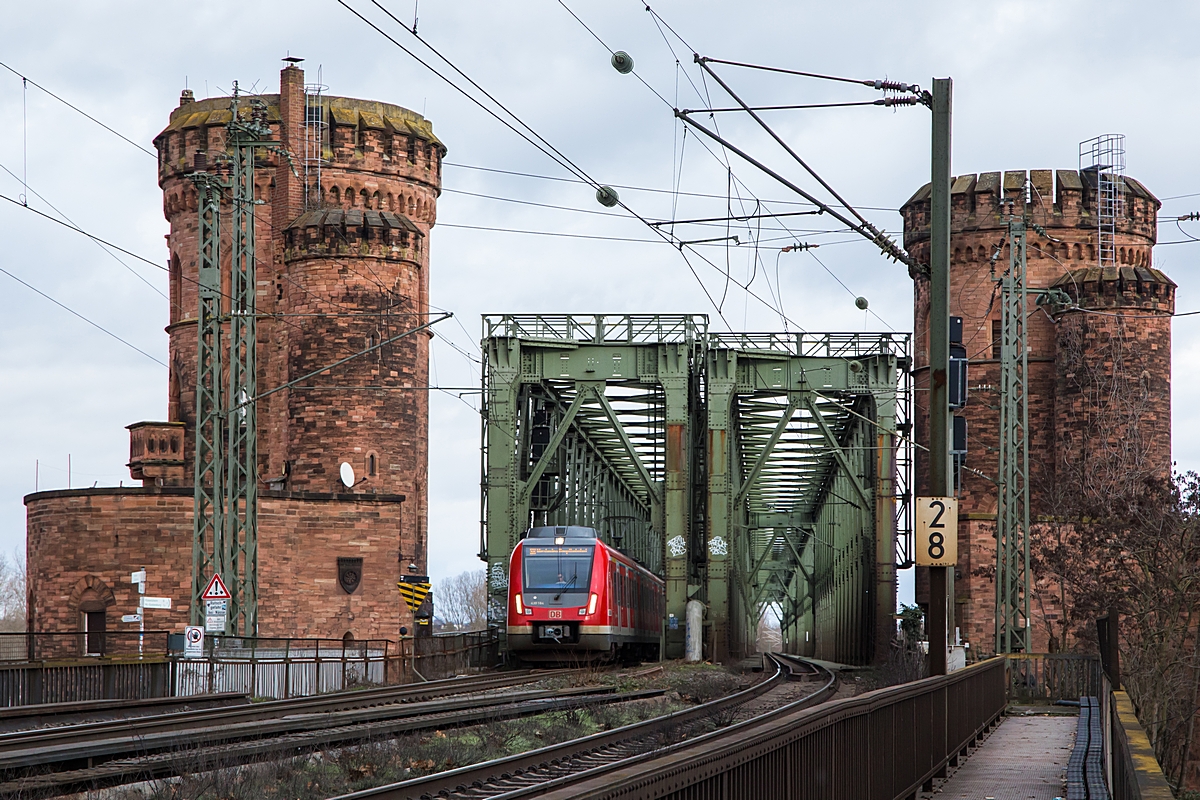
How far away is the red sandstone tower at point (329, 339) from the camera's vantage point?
4316 centimetres

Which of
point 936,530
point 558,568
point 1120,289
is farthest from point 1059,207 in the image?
point 936,530

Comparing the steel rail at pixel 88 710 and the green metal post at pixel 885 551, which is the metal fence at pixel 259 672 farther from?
the green metal post at pixel 885 551

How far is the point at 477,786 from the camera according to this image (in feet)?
40.7

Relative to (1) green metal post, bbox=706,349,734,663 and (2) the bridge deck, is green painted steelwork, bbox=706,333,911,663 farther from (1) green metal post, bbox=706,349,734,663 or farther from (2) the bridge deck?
(2) the bridge deck

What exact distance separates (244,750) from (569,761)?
2916mm

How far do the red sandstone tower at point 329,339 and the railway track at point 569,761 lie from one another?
927 inches

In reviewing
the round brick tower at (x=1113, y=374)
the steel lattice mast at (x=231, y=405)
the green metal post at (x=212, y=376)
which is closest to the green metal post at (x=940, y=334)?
the steel lattice mast at (x=231, y=405)

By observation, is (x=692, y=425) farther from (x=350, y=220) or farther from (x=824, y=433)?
(x=350, y=220)

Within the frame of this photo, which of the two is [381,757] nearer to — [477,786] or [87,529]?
[477,786]

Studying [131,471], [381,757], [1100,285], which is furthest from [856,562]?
[381,757]

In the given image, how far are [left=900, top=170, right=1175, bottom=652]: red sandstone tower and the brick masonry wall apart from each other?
70.5 feet

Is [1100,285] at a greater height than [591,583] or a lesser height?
greater

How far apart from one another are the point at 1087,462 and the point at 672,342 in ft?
77.0

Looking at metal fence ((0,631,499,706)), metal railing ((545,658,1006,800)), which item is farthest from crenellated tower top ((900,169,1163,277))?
metal railing ((545,658,1006,800))
